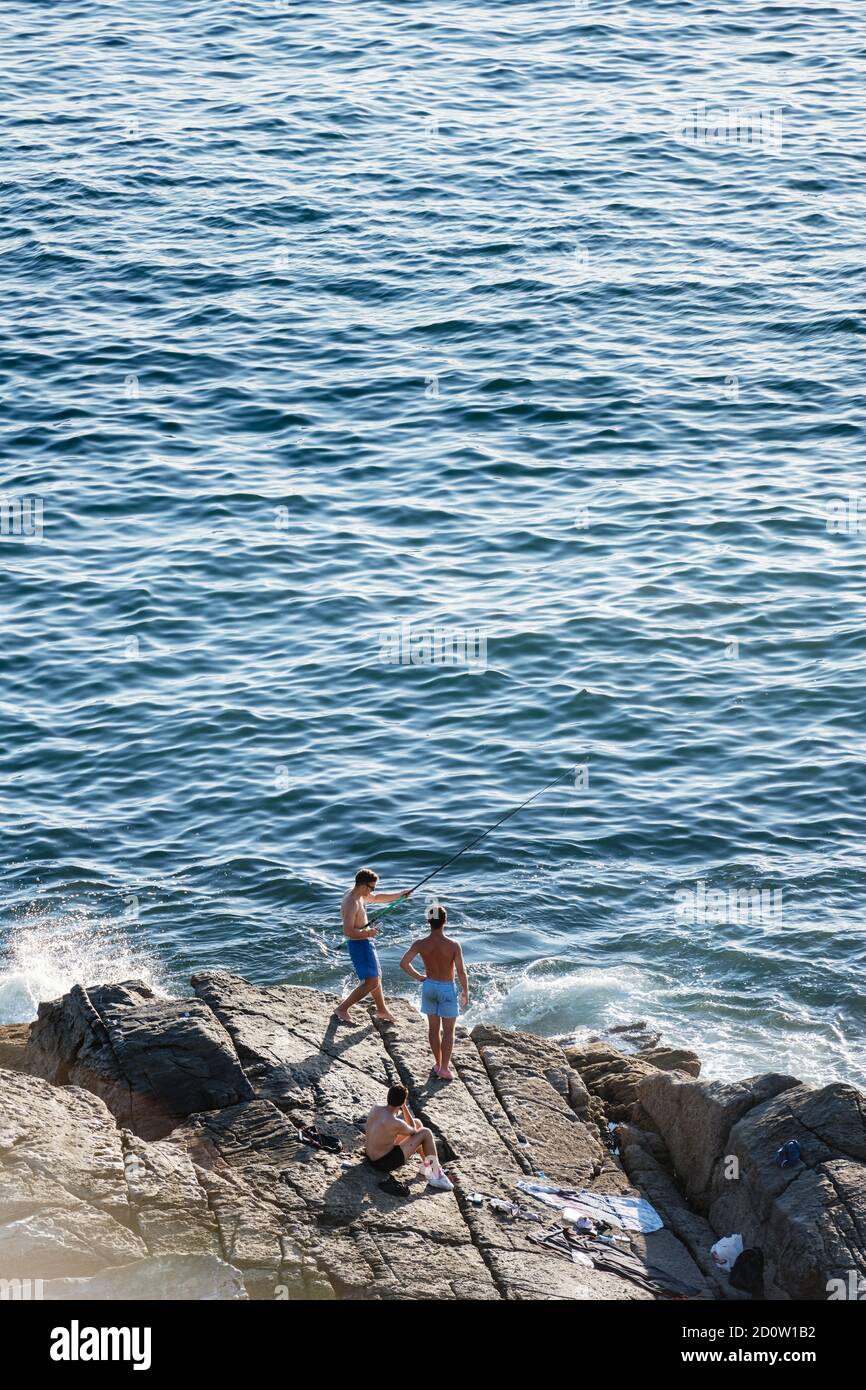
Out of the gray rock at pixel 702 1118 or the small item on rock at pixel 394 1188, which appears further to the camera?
the gray rock at pixel 702 1118

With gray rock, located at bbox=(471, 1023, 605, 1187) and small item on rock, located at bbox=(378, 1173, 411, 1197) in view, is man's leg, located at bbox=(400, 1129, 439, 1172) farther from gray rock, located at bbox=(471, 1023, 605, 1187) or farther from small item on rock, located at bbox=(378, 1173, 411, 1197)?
gray rock, located at bbox=(471, 1023, 605, 1187)

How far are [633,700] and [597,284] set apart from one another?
15.8 metres

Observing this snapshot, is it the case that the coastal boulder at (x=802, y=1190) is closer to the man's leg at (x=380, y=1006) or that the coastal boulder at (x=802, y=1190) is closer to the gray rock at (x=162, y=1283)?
the man's leg at (x=380, y=1006)

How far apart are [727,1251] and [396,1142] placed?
2643mm

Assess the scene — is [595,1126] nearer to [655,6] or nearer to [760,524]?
[760,524]

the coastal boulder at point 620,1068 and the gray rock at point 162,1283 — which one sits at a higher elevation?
the gray rock at point 162,1283

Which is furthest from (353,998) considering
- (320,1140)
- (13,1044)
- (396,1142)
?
(13,1044)

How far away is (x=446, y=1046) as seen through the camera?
14430 millimetres

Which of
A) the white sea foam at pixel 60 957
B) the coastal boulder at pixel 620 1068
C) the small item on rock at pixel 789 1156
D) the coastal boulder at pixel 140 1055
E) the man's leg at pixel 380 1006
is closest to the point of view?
the small item on rock at pixel 789 1156

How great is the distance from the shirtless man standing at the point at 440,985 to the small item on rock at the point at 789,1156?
10.2 feet

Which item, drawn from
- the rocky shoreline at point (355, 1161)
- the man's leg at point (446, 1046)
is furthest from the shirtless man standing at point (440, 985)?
the rocky shoreline at point (355, 1161)

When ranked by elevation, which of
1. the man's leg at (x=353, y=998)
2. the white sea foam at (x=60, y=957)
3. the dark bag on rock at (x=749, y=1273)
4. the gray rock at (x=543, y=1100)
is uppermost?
the dark bag on rock at (x=749, y=1273)

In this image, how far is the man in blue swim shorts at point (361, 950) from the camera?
15.1 meters
